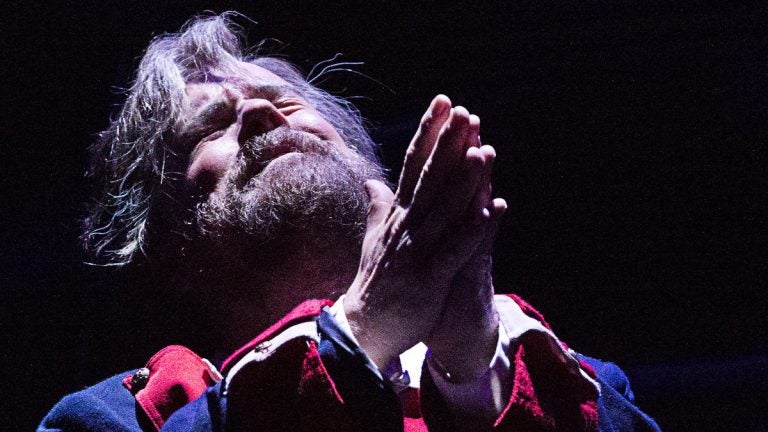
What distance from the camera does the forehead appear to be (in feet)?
4.39

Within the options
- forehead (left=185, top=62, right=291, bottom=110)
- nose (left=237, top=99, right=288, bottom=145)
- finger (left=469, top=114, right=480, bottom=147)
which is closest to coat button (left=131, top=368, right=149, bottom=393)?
nose (left=237, top=99, right=288, bottom=145)

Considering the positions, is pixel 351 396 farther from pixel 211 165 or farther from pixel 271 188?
pixel 211 165

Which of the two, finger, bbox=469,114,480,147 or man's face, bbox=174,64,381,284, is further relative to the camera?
man's face, bbox=174,64,381,284

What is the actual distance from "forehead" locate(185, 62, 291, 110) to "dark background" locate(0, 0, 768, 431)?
30 centimetres

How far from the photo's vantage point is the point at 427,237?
67 centimetres

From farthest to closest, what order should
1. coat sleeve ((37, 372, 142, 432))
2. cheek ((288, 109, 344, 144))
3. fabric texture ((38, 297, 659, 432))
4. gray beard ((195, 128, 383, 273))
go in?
1. cheek ((288, 109, 344, 144))
2. gray beard ((195, 128, 383, 273))
3. coat sleeve ((37, 372, 142, 432))
4. fabric texture ((38, 297, 659, 432))

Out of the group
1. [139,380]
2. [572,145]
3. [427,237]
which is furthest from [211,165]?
[572,145]

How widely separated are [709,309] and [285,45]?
4.14ft

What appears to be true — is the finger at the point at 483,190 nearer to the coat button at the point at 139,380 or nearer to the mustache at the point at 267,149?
the mustache at the point at 267,149

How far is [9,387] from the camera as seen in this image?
67.0 inches

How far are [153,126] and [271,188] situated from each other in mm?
456

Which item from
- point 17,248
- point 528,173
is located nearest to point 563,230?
point 528,173

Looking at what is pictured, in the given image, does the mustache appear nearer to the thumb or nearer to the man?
the man

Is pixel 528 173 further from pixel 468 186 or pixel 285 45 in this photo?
pixel 468 186
